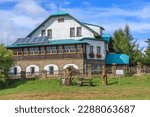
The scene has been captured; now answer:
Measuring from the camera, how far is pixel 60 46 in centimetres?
5525

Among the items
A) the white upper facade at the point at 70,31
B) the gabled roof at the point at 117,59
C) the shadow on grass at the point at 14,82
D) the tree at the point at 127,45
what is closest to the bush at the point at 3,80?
the shadow on grass at the point at 14,82

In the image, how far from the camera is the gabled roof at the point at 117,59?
59625 millimetres

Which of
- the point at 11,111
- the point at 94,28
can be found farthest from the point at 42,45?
the point at 11,111

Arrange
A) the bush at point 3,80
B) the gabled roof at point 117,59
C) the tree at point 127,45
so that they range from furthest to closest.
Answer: the tree at point 127,45
the gabled roof at point 117,59
the bush at point 3,80

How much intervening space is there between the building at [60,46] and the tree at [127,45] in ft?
20.8

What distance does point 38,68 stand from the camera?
186 ft

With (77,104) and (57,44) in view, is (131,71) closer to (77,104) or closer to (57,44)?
(57,44)

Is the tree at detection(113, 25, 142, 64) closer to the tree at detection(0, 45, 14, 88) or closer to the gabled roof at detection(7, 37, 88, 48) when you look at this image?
the gabled roof at detection(7, 37, 88, 48)

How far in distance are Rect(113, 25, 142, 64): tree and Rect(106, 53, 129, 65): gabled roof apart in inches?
105

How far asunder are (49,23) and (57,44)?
562 cm

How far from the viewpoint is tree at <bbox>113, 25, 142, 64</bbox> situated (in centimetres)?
6397

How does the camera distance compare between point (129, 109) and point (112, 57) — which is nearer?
point (129, 109)

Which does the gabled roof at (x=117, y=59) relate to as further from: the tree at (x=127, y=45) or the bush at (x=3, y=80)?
the bush at (x=3, y=80)

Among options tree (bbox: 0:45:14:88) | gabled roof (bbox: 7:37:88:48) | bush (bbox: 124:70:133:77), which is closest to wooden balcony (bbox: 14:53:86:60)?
gabled roof (bbox: 7:37:88:48)
